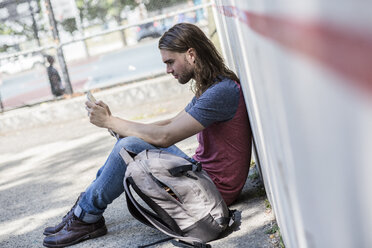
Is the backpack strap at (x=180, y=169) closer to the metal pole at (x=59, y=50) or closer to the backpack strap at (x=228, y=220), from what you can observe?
the backpack strap at (x=228, y=220)

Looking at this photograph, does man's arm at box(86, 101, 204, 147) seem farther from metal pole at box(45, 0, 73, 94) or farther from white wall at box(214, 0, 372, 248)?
metal pole at box(45, 0, 73, 94)

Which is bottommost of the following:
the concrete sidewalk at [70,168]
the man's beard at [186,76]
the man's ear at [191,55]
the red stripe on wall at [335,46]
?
the concrete sidewalk at [70,168]

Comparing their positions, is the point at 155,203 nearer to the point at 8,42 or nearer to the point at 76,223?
the point at 76,223

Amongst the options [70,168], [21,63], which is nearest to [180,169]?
[70,168]

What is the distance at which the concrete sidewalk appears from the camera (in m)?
3.32

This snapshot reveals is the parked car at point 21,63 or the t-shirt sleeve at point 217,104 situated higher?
the parked car at point 21,63

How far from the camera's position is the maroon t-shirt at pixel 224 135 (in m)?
2.98

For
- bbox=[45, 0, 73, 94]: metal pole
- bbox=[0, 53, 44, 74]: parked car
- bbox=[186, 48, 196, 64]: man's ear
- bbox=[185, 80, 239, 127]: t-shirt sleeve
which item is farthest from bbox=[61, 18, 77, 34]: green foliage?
bbox=[185, 80, 239, 127]: t-shirt sleeve

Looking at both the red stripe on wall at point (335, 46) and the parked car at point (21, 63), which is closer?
the red stripe on wall at point (335, 46)

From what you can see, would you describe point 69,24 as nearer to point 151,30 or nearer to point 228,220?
point 151,30

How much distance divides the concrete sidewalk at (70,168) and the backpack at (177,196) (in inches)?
5.3

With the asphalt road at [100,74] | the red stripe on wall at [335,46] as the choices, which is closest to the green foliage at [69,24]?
the asphalt road at [100,74]

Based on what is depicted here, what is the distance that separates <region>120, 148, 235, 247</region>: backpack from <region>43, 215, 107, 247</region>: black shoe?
49cm

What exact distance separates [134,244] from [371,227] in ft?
8.19
